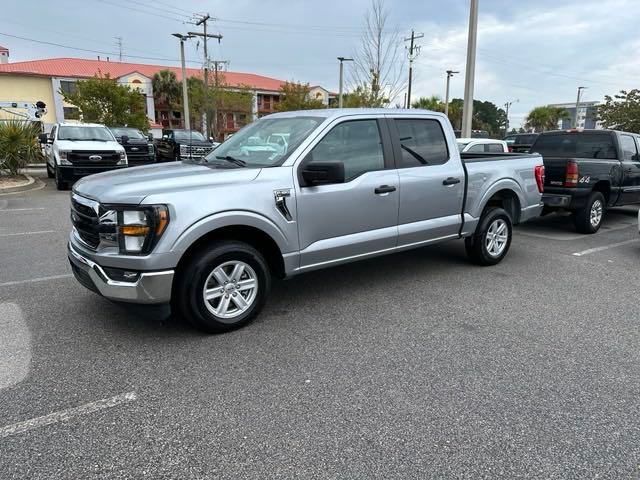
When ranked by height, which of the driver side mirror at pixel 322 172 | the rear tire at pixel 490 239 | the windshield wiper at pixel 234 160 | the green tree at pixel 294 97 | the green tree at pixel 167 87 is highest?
the green tree at pixel 167 87

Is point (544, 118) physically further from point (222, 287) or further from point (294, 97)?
point (222, 287)

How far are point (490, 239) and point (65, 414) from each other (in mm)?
5088

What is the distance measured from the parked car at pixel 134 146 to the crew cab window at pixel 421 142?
15439 millimetres

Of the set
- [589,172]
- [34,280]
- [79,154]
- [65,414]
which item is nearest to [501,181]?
[589,172]

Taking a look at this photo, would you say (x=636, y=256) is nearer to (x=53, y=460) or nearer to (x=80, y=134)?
(x=53, y=460)

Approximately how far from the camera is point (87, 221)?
384cm

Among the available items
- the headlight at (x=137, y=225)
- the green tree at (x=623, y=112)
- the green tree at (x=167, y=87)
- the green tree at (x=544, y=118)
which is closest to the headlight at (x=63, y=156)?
the headlight at (x=137, y=225)

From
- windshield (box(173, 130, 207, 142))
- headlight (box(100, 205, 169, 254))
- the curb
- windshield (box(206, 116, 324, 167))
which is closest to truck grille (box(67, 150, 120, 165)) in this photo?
the curb

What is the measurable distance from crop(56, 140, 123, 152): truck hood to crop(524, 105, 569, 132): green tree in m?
59.1

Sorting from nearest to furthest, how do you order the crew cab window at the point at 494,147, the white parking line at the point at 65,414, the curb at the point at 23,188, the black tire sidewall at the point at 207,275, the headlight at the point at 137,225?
the white parking line at the point at 65,414
the headlight at the point at 137,225
the black tire sidewall at the point at 207,275
the crew cab window at the point at 494,147
the curb at the point at 23,188

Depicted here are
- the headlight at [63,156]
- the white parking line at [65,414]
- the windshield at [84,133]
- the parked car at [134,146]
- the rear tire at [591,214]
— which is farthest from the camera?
the parked car at [134,146]

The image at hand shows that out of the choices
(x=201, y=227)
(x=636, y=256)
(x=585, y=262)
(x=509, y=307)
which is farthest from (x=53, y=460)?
(x=636, y=256)

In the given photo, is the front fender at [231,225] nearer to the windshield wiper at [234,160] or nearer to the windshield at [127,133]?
the windshield wiper at [234,160]

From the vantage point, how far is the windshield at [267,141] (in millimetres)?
4352
